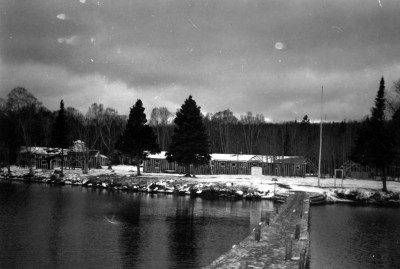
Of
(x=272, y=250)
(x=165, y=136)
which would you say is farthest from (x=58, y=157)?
(x=272, y=250)

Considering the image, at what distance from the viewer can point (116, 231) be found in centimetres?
2523

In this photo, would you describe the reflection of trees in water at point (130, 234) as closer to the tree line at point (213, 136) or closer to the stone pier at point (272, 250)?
the stone pier at point (272, 250)

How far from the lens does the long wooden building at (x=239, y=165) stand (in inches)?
2768

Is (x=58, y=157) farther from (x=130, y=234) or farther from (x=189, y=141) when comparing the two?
(x=130, y=234)

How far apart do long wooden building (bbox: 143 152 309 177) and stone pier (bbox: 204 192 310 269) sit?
46599 millimetres

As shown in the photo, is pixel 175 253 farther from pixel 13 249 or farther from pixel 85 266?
pixel 13 249

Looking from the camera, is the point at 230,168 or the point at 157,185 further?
the point at 230,168

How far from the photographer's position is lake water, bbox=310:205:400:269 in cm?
2009

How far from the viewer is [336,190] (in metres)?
50.6

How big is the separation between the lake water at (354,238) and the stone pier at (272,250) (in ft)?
5.71

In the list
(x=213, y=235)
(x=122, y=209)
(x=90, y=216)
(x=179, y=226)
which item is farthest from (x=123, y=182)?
(x=213, y=235)

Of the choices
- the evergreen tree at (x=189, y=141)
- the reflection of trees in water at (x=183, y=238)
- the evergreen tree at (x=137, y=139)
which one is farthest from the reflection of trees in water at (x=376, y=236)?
the evergreen tree at (x=137, y=139)

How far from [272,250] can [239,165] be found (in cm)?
5491

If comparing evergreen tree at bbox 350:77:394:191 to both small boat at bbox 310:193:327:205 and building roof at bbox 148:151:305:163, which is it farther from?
building roof at bbox 148:151:305:163
